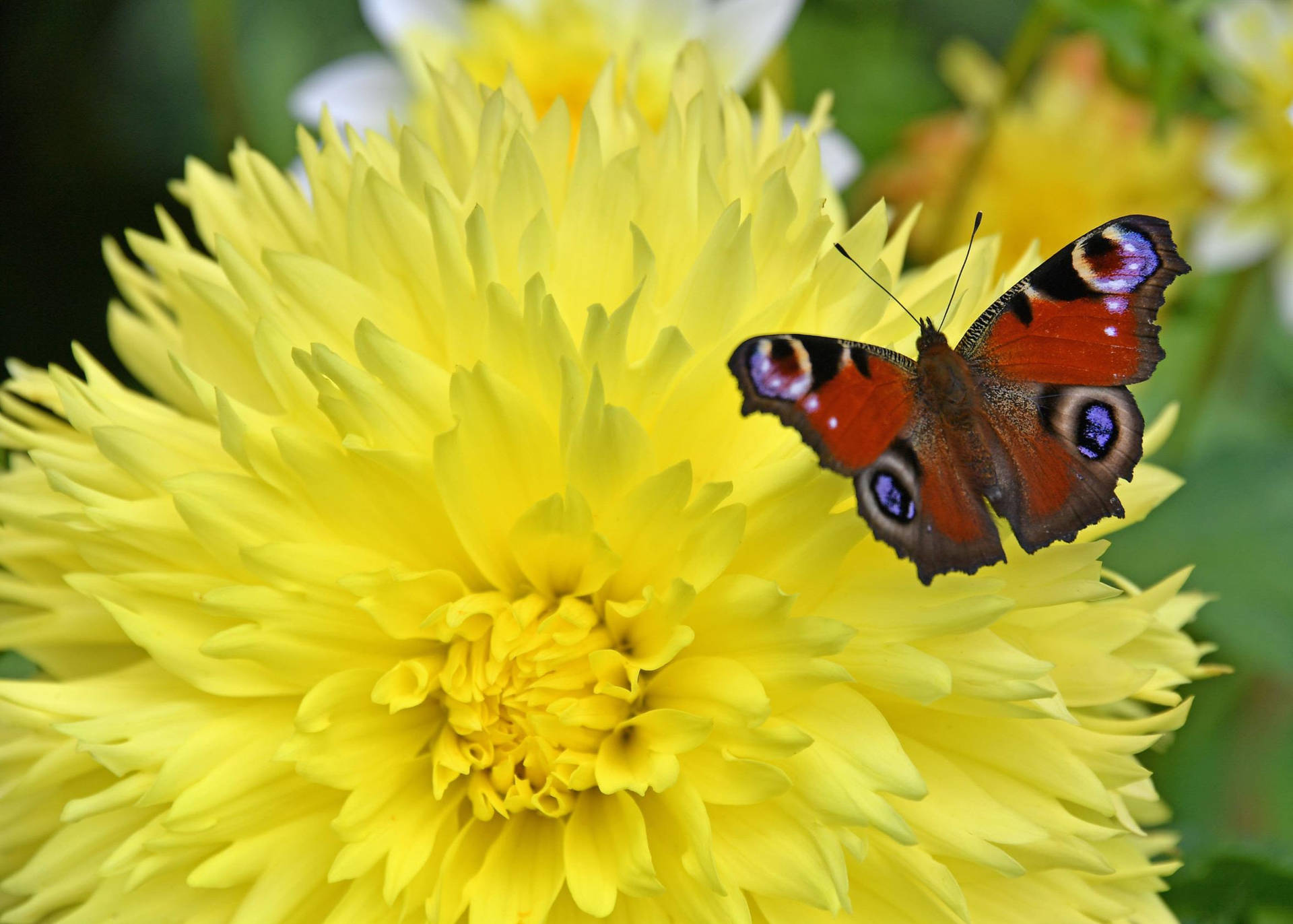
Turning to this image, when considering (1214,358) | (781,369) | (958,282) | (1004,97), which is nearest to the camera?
(781,369)

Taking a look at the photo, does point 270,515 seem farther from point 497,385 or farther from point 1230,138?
point 1230,138

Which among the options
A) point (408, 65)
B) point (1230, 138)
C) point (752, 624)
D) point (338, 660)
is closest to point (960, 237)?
point (1230, 138)

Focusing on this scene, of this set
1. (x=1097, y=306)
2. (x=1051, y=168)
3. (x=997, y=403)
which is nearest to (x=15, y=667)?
(x=997, y=403)

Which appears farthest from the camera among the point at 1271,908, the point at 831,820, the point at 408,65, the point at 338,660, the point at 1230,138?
the point at 1230,138

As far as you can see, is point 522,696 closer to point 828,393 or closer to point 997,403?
point 828,393

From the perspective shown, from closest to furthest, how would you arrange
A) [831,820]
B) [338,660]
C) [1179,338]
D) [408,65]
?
[831,820], [338,660], [408,65], [1179,338]

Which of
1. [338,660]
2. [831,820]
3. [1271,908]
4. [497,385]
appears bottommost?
[1271,908]
